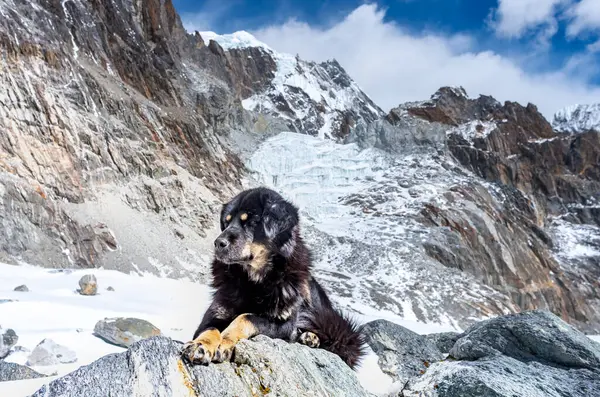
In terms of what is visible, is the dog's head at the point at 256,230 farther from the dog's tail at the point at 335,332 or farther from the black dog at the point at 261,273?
the dog's tail at the point at 335,332

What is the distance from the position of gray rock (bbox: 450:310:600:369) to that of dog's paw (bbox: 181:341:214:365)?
8.39 ft

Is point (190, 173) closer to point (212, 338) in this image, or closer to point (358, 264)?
point (358, 264)

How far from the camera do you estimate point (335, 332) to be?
12.6ft

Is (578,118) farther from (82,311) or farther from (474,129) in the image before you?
(82,311)

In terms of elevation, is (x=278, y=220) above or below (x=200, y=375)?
above

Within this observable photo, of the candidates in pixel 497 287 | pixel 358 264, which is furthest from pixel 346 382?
pixel 497 287

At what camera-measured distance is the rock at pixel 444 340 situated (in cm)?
682

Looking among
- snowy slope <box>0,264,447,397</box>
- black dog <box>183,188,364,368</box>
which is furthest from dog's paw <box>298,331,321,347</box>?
snowy slope <box>0,264,447,397</box>

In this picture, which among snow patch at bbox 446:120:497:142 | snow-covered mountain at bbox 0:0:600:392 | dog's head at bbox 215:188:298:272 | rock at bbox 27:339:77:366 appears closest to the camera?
dog's head at bbox 215:188:298:272

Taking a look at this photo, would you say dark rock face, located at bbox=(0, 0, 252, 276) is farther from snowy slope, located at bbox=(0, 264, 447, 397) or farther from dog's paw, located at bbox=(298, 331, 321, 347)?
dog's paw, located at bbox=(298, 331, 321, 347)

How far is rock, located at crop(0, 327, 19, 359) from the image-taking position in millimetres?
7102

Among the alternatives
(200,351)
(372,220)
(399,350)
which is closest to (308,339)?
(200,351)

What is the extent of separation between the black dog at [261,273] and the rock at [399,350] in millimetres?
2331

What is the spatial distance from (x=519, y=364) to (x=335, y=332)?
147 centimetres
